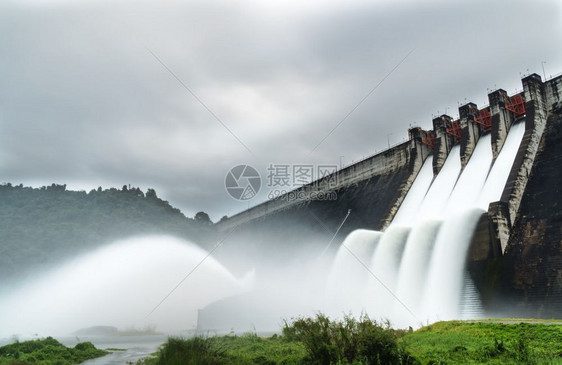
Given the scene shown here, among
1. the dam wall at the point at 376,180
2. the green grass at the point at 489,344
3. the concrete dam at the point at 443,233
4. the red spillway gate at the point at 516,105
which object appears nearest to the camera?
the green grass at the point at 489,344

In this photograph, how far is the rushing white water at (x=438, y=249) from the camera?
2225 centimetres

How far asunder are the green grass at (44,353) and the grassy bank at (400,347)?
7.79 meters

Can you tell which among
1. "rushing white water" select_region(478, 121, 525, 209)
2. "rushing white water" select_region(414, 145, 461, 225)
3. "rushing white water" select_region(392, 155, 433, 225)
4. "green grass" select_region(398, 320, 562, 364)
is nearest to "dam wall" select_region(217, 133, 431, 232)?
"rushing white water" select_region(392, 155, 433, 225)

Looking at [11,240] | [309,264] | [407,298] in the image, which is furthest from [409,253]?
[11,240]

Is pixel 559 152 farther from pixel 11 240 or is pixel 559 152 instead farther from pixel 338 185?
pixel 11 240

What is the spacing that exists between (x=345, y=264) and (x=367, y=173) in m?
18.0

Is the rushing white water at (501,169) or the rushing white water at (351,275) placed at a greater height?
the rushing white water at (501,169)

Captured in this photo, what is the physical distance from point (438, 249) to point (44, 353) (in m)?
21.1

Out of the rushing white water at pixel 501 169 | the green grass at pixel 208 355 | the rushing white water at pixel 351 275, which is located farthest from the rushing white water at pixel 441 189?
the green grass at pixel 208 355

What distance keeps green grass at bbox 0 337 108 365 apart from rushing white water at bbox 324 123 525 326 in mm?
16019

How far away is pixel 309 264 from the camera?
3772 centimetres

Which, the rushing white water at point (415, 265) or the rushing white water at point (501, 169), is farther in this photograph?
the rushing white water at point (501, 169)

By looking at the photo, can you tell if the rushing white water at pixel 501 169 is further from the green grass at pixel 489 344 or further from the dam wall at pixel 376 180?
the green grass at pixel 489 344

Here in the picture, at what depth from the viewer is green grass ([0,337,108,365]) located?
17.1 metres
